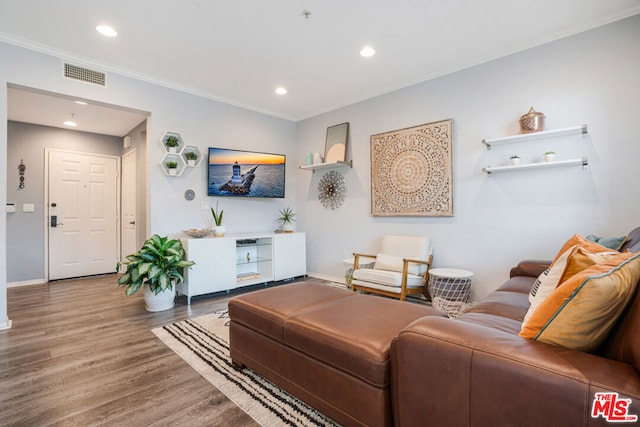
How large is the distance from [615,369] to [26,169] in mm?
6663

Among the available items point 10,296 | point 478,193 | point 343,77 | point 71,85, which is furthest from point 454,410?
point 10,296

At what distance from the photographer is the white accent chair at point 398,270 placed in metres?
3.27

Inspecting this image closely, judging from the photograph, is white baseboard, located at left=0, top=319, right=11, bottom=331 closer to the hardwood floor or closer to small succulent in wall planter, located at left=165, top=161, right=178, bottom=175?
the hardwood floor

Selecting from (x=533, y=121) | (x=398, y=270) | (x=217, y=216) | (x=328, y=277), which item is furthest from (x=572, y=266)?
(x=217, y=216)

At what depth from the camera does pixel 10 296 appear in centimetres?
393

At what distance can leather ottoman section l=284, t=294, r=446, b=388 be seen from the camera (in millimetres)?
1281

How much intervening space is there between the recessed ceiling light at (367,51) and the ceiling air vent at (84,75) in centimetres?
279

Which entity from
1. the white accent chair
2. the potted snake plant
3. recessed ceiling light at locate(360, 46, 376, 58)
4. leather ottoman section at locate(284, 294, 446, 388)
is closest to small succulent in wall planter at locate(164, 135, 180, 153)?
the potted snake plant

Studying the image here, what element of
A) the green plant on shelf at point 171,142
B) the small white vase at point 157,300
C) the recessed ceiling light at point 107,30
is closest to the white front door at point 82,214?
the green plant on shelf at point 171,142

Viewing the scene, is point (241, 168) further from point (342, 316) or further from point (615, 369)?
point (615, 369)

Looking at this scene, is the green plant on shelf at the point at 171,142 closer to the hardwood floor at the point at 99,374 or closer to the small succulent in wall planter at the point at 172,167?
the small succulent in wall planter at the point at 172,167

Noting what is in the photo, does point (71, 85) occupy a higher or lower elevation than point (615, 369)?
higher

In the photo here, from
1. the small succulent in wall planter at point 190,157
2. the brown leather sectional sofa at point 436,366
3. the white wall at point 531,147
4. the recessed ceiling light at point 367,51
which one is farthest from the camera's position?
the small succulent in wall planter at point 190,157

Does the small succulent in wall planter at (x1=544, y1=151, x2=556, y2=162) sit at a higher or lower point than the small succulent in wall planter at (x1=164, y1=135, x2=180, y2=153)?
lower
